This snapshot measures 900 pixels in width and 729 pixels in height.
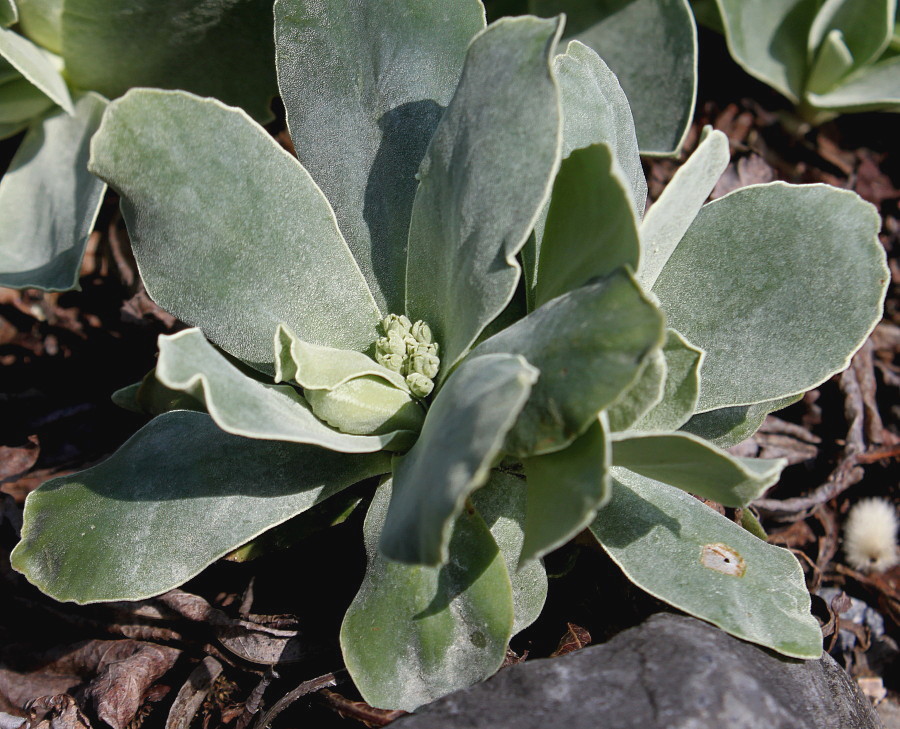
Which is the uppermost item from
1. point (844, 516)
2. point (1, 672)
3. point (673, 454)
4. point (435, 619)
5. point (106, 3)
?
point (106, 3)

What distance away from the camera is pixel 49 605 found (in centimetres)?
160

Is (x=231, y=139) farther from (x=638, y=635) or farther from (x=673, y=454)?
(x=638, y=635)

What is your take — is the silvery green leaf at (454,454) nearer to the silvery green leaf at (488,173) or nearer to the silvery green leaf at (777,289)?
the silvery green leaf at (488,173)

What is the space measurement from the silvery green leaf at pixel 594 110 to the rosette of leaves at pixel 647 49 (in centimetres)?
42

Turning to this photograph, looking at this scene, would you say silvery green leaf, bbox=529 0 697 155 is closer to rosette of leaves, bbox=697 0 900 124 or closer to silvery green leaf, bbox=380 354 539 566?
rosette of leaves, bbox=697 0 900 124

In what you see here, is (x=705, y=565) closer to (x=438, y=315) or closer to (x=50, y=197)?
(x=438, y=315)

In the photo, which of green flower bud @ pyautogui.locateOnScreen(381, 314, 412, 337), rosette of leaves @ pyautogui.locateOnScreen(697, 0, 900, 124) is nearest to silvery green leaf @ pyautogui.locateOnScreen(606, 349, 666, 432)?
green flower bud @ pyautogui.locateOnScreen(381, 314, 412, 337)

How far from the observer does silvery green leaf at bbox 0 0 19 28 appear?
1.59 m

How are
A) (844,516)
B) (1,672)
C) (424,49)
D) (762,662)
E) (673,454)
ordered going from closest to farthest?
(673,454)
(762,662)
(424,49)
(1,672)
(844,516)

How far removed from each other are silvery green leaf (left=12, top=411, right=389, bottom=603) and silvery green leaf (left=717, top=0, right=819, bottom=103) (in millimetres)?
1504

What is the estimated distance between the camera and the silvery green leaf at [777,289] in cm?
124

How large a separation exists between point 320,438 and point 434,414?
160 millimetres

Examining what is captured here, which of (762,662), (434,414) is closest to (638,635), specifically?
(762,662)

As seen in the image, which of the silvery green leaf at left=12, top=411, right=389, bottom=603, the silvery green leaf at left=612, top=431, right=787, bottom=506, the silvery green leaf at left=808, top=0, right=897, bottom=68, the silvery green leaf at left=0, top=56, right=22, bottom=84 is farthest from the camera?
the silvery green leaf at left=808, top=0, right=897, bottom=68
